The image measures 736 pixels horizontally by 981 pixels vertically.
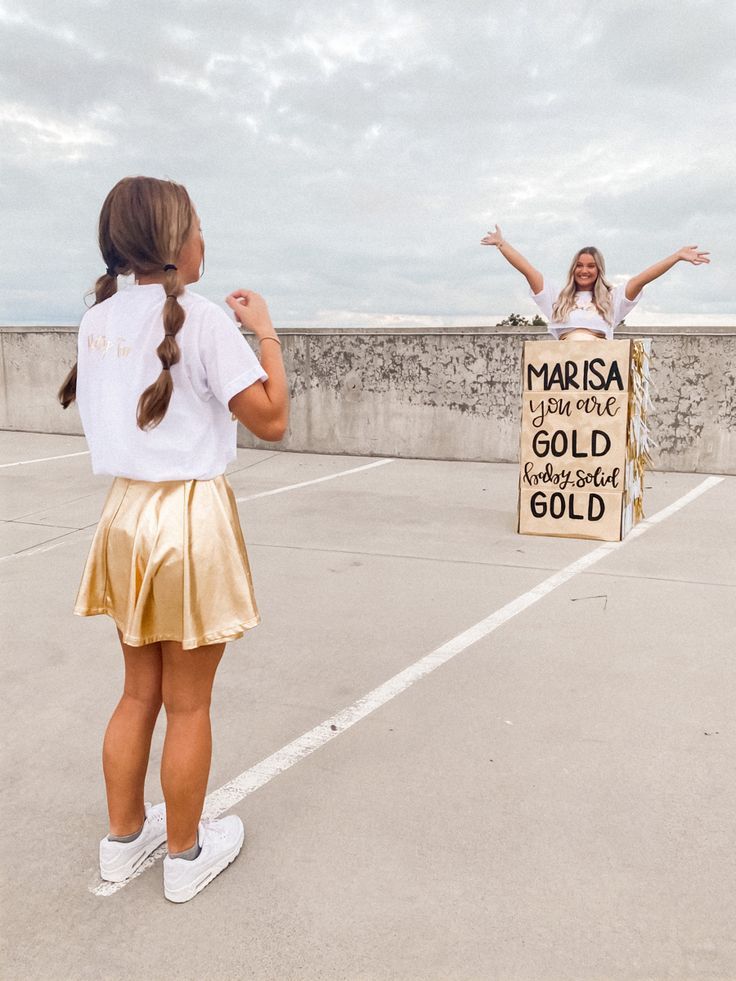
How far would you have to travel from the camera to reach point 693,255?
5688 mm

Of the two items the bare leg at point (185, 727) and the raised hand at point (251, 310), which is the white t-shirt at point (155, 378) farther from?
the bare leg at point (185, 727)

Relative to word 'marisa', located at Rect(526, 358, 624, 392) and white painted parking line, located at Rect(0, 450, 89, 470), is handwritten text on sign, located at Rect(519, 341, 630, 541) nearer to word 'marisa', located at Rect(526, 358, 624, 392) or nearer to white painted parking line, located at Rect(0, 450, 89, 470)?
word 'marisa', located at Rect(526, 358, 624, 392)

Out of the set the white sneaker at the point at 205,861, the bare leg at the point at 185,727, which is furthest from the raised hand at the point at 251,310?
the white sneaker at the point at 205,861

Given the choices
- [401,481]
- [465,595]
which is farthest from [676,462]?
[465,595]

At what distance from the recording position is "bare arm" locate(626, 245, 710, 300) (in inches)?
223

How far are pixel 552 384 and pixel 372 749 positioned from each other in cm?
376

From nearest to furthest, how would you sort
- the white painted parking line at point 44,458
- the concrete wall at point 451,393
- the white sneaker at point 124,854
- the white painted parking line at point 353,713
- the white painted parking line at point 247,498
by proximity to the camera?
the white sneaker at point 124,854, the white painted parking line at point 353,713, the white painted parking line at point 247,498, the concrete wall at point 451,393, the white painted parking line at point 44,458

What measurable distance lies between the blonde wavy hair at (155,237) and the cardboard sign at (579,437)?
14.3ft

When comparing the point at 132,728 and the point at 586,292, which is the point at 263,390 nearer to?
the point at 132,728

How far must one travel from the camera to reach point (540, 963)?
1.90 meters

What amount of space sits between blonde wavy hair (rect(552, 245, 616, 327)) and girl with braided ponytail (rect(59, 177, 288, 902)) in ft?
14.1

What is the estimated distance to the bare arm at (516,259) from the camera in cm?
586

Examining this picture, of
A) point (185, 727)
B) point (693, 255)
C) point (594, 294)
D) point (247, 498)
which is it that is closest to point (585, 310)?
point (594, 294)

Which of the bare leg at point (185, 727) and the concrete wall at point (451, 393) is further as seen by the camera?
the concrete wall at point (451, 393)
